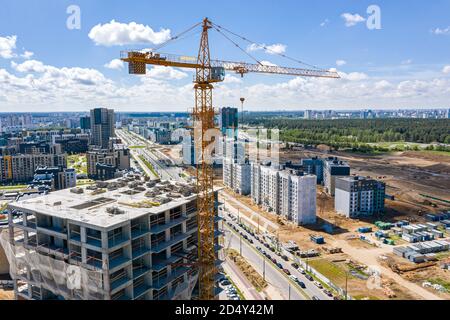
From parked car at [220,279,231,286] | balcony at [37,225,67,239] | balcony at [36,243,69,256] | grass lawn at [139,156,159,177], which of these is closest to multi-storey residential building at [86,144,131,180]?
grass lawn at [139,156,159,177]

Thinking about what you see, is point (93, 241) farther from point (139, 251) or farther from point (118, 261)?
point (139, 251)

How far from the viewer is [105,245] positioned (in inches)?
372

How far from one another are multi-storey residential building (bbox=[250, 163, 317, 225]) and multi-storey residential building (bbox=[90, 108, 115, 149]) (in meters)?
49.7

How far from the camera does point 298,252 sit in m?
23.3

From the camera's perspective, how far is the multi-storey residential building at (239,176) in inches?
1545

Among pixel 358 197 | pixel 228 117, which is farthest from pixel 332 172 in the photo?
pixel 228 117

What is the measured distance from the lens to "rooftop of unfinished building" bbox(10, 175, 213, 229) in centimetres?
1020

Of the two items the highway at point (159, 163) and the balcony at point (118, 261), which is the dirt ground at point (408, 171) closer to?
the highway at point (159, 163)

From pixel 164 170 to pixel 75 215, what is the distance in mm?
41820

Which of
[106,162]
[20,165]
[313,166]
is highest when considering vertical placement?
[106,162]

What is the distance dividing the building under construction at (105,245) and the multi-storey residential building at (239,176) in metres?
26.0

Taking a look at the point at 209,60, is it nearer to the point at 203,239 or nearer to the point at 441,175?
the point at 203,239

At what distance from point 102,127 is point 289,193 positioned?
55.2m

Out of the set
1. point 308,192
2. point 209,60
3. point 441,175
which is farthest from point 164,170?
point 441,175
